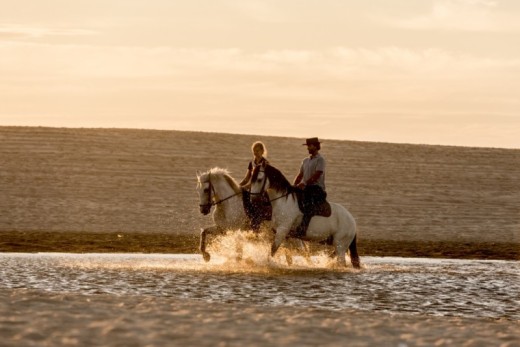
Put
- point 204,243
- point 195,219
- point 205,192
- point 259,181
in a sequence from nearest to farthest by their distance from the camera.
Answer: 1. point 259,181
2. point 205,192
3. point 204,243
4. point 195,219

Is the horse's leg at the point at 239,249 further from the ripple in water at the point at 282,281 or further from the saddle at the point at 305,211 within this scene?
the saddle at the point at 305,211

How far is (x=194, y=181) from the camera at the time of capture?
4419cm

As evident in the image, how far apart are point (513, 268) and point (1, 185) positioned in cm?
2511

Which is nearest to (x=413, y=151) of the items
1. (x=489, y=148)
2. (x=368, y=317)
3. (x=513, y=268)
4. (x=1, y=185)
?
(x=489, y=148)

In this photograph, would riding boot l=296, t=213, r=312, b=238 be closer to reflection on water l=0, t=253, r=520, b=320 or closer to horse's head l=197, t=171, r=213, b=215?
reflection on water l=0, t=253, r=520, b=320

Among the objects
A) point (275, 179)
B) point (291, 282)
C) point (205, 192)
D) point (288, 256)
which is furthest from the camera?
point (288, 256)

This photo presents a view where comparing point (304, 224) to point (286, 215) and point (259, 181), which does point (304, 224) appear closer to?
point (286, 215)

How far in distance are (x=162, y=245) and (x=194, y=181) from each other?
14124 millimetres

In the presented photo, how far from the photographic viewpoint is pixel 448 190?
47.2 meters

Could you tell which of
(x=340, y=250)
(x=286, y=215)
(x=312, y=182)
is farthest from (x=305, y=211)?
(x=340, y=250)

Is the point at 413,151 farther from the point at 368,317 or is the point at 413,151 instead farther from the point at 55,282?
the point at 368,317

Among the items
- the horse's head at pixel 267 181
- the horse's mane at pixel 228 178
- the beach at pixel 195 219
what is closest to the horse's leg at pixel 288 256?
the horse's head at pixel 267 181

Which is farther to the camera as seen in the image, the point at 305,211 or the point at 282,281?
the point at 305,211

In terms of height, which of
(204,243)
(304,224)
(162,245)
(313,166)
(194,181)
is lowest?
(162,245)
